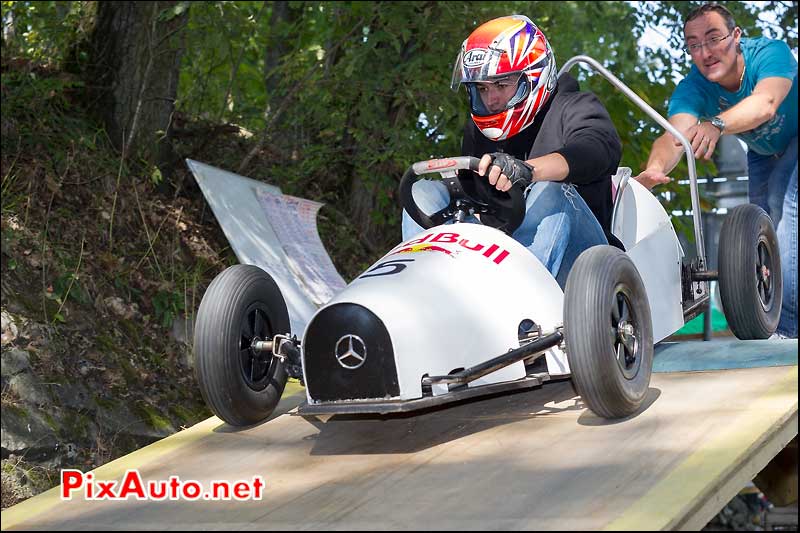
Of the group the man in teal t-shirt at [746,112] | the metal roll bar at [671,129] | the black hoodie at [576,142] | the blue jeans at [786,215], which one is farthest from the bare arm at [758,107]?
the black hoodie at [576,142]

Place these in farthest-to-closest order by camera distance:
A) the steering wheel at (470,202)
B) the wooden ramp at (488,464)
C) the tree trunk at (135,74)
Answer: the tree trunk at (135,74), the steering wheel at (470,202), the wooden ramp at (488,464)

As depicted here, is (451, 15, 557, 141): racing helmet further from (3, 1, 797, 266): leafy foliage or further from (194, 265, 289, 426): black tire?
(3, 1, 797, 266): leafy foliage

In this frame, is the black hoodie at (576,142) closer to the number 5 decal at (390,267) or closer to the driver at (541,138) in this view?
the driver at (541,138)

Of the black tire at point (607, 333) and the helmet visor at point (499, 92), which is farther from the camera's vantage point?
the helmet visor at point (499, 92)

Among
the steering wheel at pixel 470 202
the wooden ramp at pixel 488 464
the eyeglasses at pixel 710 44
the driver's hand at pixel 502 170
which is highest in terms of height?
the eyeglasses at pixel 710 44

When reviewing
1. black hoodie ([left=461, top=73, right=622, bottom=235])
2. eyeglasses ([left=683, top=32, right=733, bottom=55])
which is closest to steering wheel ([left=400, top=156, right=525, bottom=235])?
black hoodie ([left=461, top=73, right=622, bottom=235])

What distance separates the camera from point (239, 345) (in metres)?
4.19

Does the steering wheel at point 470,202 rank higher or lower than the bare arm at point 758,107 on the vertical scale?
lower

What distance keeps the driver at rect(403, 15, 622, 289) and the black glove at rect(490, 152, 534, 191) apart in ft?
0.10

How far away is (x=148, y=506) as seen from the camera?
3424mm

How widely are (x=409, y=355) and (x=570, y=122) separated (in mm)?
1556

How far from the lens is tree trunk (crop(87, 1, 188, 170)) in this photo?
7617 mm

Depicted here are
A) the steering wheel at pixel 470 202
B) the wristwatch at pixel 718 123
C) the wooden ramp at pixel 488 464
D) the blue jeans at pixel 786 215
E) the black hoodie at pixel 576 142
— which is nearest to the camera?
the wooden ramp at pixel 488 464

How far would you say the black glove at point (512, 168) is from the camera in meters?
4.00
